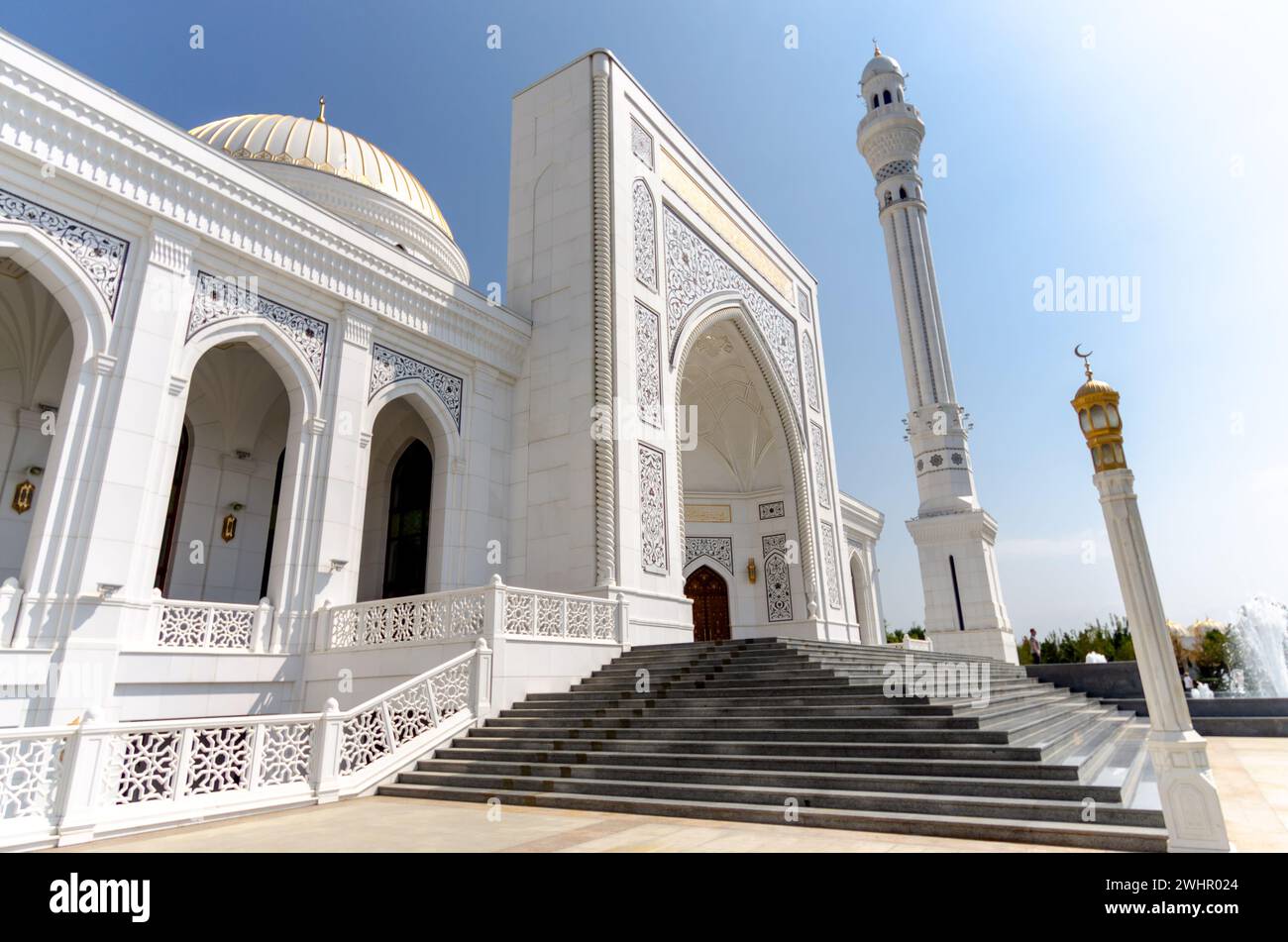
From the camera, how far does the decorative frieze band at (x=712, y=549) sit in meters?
15.8

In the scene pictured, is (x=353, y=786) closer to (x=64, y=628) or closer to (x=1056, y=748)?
(x=64, y=628)

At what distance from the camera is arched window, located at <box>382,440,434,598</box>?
1037cm

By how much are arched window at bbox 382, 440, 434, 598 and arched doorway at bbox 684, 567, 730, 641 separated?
706 cm

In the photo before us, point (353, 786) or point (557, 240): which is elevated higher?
point (557, 240)

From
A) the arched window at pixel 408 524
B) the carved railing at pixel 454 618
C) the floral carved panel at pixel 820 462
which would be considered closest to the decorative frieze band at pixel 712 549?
the floral carved panel at pixel 820 462

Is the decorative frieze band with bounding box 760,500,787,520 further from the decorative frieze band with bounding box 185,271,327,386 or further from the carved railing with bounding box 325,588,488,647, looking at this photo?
the decorative frieze band with bounding box 185,271,327,386

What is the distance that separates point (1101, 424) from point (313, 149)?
15569mm

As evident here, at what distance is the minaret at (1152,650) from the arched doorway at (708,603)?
12.2 metres

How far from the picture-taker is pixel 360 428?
8445mm

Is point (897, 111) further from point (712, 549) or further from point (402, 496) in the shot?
point (402, 496)

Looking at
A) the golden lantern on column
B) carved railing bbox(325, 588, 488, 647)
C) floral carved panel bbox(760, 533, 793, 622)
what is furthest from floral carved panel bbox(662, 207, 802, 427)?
the golden lantern on column
